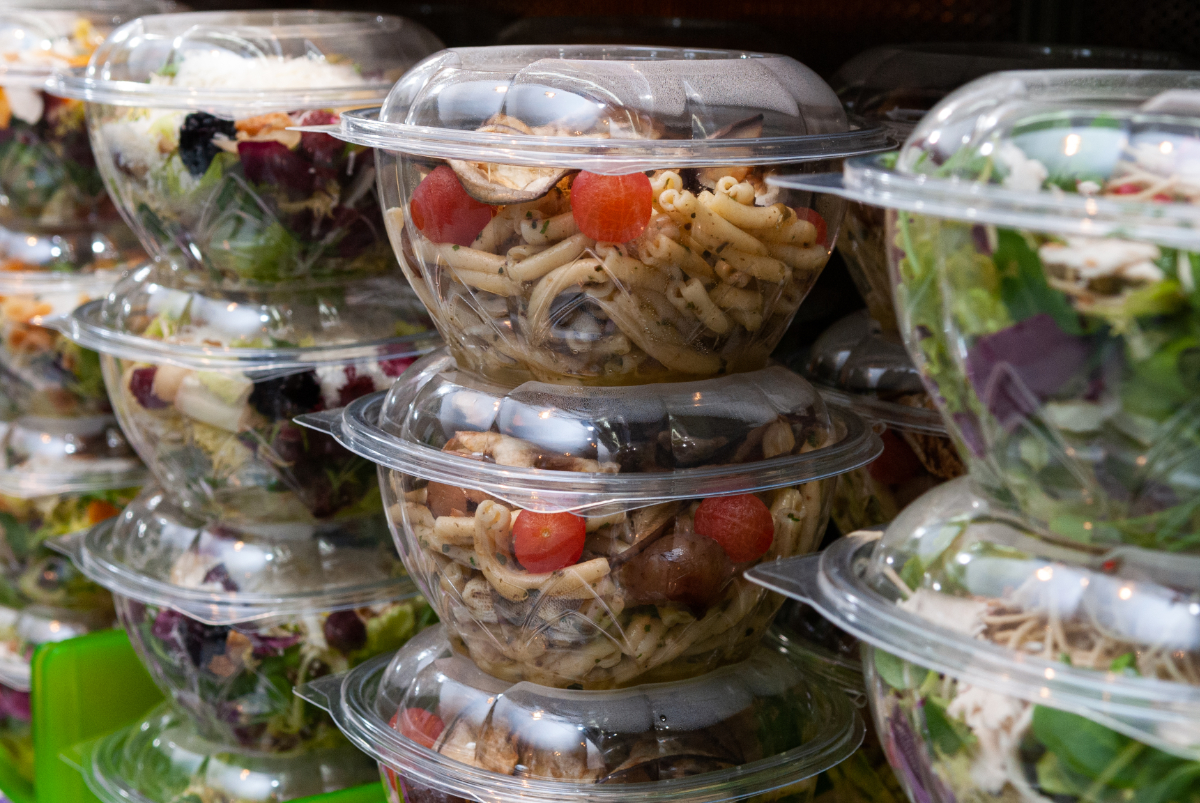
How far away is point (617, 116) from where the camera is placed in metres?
0.80

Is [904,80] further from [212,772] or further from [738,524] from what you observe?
[212,772]

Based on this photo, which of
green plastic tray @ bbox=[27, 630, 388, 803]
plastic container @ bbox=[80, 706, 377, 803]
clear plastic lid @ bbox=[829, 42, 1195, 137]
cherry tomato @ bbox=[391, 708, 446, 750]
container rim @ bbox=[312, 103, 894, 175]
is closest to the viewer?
container rim @ bbox=[312, 103, 894, 175]

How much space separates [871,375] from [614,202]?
0.36 metres

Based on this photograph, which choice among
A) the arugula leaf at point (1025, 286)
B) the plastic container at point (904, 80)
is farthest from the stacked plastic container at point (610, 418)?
the arugula leaf at point (1025, 286)

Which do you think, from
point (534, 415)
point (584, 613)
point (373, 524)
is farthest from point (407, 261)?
point (373, 524)

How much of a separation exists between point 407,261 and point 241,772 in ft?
2.06

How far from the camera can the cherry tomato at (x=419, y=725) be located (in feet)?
3.04

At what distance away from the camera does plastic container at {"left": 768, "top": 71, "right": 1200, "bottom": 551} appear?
55 cm

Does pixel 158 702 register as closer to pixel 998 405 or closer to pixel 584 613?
pixel 584 613

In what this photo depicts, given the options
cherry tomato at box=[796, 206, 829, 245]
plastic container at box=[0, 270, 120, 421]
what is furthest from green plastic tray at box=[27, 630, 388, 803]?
cherry tomato at box=[796, 206, 829, 245]

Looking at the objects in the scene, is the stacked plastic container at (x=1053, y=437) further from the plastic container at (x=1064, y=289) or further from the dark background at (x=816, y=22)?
the dark background at (x=816, y=22)

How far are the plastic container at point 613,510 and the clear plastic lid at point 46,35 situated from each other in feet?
2.82

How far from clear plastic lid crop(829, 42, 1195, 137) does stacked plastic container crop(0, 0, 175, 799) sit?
0.97m

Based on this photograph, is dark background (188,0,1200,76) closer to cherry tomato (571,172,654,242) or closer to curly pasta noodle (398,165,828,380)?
curly pasta noodle (398,165,828,380)
